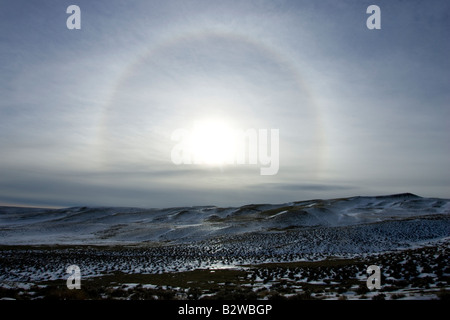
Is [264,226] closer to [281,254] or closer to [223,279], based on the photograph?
[281,254]

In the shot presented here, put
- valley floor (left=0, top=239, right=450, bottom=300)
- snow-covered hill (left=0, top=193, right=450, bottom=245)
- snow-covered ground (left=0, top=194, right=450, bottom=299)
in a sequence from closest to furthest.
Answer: valley floor (left=0, top=239, right=450, bottom=300)
snow-covered ground (left=0, top=194, right=450, bottom=299)
snow-covered hill (left=0, top=193, right=450, bottom=245)

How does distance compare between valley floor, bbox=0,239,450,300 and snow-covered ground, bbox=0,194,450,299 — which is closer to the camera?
valley floor, bbox=0,239,450,300

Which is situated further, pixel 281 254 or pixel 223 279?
pixel 281 254

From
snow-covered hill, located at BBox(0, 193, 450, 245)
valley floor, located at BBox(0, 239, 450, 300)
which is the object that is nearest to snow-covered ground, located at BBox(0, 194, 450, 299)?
valley floor, located at BBox(0, 239, 450, 300)

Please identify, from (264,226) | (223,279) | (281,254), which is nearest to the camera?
(223,279)

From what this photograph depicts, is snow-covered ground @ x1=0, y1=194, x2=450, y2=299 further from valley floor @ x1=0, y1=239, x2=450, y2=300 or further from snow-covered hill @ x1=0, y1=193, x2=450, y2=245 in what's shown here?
snow-covered hill @ x1=0, y1=193, x2=450, y2=245

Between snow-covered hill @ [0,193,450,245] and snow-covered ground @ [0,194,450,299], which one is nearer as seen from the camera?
snow-covered ground @ [0,194,450,299]

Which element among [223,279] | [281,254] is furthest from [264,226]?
[223,279]

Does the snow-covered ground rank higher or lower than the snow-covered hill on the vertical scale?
higher

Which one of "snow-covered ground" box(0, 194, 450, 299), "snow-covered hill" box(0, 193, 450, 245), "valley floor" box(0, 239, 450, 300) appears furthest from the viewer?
"snow-covered hill" box(0, 193, 450, 245)

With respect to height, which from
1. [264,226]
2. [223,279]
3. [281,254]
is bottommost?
[264,226]
